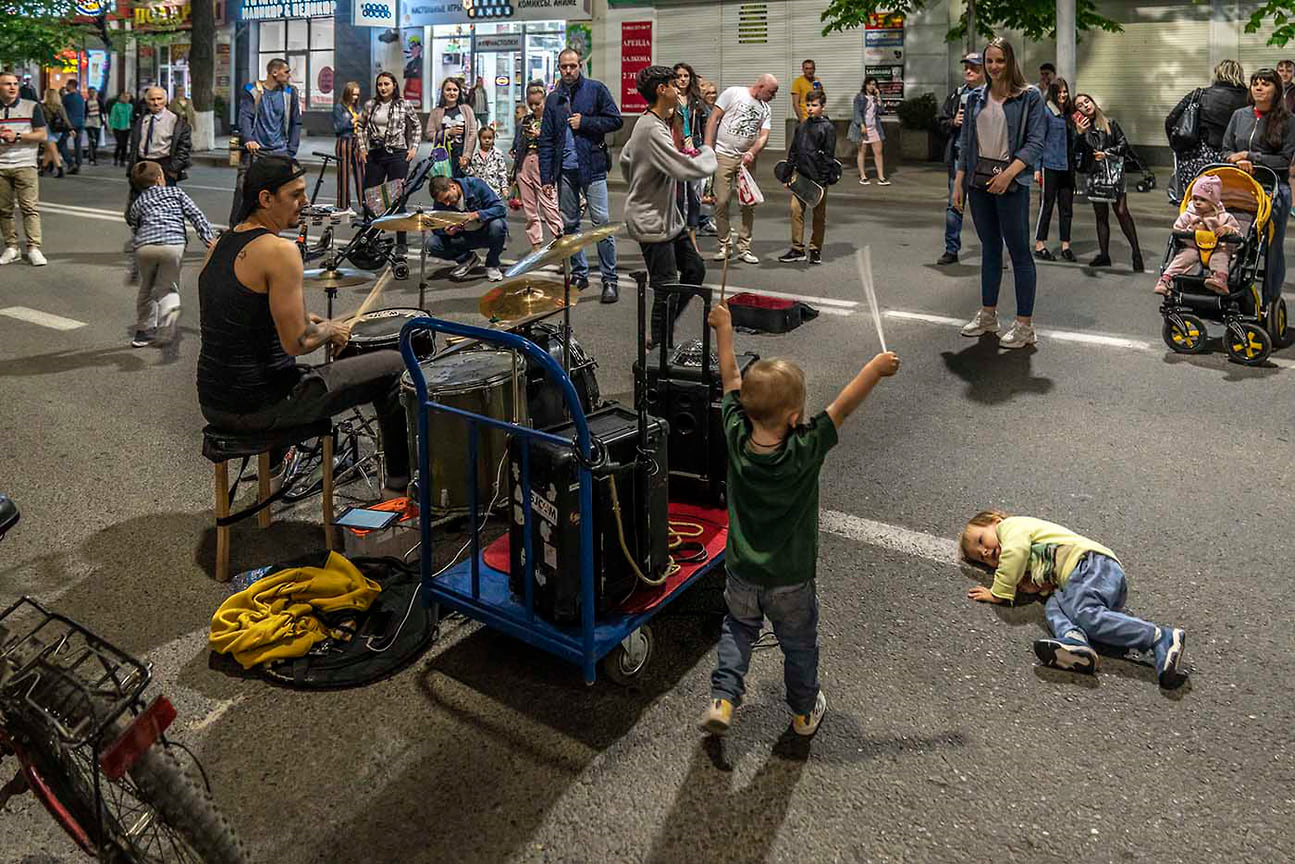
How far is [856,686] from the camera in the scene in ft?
13.5

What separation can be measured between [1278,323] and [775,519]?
6.49 metres

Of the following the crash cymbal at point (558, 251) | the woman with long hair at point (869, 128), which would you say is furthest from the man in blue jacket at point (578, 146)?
the woman with long hair at point (869, 128)

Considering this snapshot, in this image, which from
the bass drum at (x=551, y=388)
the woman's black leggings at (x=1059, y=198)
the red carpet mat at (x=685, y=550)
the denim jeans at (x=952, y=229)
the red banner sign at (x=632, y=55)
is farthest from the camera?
the red banner sign at (x=632, y=55)

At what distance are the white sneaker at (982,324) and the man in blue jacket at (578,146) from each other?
3143 millimetres

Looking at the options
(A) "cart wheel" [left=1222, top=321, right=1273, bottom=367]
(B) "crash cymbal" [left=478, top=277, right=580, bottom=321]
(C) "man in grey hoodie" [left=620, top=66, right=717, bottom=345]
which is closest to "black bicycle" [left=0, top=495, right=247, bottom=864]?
(B) "crash cymbal" [left=478, top=277, right=580, bottom=321]

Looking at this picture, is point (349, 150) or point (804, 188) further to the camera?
point (349, 150)

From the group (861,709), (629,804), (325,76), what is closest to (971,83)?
(861,709)

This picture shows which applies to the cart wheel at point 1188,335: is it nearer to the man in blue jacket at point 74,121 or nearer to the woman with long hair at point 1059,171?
the woman with long hair at point 1059,171

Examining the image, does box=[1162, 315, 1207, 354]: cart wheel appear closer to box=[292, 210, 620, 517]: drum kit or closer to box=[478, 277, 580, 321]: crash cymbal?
box=[292, 210, 620, 517]: drum kit

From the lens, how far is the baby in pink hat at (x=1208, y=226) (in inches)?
319

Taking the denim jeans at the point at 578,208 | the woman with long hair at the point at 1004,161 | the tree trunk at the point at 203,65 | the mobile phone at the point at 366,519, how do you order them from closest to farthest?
the mobile phone at the point at 366,519, the woman with long hair at the point at 1004,161, the denim jeans at the point at 578,208, the tree trunk at the point at 203,65

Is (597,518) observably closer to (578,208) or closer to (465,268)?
(578,208)

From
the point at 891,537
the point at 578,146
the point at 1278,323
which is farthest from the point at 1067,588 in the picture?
the point at 578,146

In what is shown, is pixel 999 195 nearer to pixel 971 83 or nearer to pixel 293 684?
pixel 971 83
